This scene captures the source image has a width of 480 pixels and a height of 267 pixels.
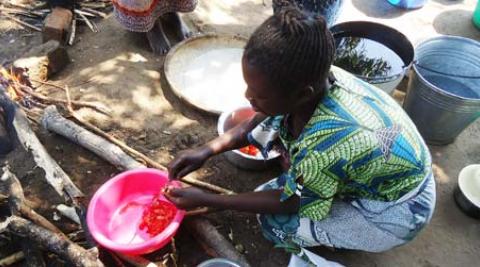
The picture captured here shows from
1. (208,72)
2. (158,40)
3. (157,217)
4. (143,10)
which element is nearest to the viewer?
(157,217)

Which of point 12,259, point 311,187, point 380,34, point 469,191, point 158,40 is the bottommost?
point 469,191

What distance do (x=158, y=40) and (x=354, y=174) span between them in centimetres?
244

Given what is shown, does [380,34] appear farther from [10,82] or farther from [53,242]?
[10,82]

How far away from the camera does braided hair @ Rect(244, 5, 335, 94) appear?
1378 millimetres

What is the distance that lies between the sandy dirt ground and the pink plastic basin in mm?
274

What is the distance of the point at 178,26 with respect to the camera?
3.79 m

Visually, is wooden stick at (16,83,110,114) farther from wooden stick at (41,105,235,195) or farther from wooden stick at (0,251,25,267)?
wooden stick at (0,251,25,267)

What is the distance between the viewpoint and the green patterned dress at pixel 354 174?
5.39 ft

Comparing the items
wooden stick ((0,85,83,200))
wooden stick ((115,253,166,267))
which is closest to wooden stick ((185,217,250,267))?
Result: wooden stick ((115,253,166,267))

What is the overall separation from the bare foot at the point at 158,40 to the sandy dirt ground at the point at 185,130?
8 centimetres

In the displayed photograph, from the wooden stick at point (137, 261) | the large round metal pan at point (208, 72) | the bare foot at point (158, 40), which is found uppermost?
the bare foot at point (158, 40)

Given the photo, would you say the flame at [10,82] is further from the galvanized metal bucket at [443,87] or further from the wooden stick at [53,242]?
the galvanized metal bucket at [443,87]

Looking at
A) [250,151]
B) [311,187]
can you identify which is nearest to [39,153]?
[250,151]

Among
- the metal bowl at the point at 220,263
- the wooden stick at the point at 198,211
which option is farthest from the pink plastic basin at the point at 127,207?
the metal bowl at the point at 220,263
